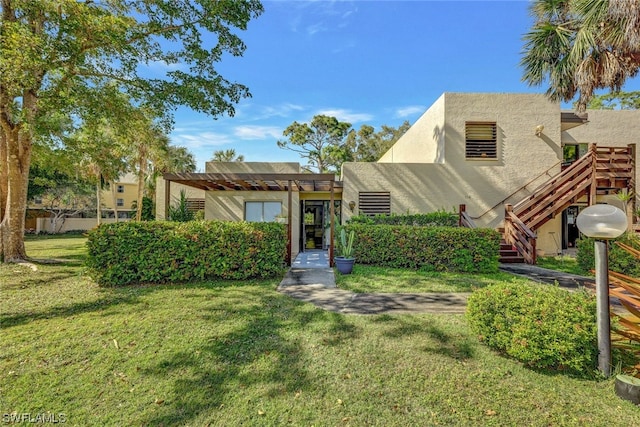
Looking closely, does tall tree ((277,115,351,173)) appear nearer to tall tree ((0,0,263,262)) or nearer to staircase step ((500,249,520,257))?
tall tree ((0,0,263,262))

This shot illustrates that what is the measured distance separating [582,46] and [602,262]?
6.38 metres

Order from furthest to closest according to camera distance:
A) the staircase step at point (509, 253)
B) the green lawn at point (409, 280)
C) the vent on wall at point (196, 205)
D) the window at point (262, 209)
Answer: the vent on wall at point (196, 205) → the window at point (262, 209) → the staircase step at point (509, 253) → the green lawn at point (409, 280)

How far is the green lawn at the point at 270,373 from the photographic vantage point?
246 cm

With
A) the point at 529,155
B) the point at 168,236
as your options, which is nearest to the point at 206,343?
the point at 168,236

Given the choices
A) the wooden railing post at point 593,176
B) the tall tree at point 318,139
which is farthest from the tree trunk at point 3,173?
the wooden railing post at point 593,176

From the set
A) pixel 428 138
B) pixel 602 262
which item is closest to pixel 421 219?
pixel 428 138

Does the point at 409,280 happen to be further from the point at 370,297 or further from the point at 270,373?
the point at 270,373

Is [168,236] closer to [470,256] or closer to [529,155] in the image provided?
[470,256]

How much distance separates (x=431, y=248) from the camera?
791cm

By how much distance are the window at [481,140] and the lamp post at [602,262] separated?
29.4ft

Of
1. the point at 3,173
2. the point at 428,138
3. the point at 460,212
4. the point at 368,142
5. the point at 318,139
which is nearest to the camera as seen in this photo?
the point at 3,173

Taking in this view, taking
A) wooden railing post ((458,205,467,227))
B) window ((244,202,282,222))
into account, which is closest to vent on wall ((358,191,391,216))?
wooden railing post ((458,205,467,227))

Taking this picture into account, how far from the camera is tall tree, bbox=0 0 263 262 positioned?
6.60m

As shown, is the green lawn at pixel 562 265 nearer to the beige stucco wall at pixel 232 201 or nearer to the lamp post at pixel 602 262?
the lamp post at pixel 602 262
